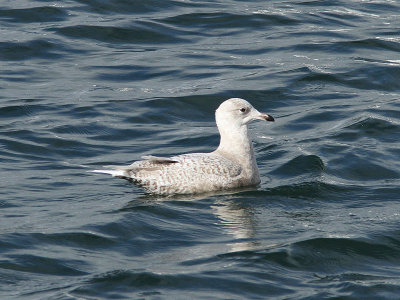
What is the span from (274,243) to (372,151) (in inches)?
144

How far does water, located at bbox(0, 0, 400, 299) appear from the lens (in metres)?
8.38

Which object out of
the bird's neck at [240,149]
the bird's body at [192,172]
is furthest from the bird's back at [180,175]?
the bird's neck at [240,149]

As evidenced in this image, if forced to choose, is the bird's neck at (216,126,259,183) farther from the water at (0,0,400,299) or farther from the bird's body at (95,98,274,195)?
the water at (0,0,400,299)

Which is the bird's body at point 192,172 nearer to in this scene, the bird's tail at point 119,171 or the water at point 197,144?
the bird's tail at point 119,171

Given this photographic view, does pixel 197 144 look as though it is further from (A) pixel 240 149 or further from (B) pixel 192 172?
(B) pixel 192 172

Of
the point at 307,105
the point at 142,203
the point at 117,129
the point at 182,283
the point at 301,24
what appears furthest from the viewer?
the point at 301,24

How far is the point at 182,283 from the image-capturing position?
8.02 m

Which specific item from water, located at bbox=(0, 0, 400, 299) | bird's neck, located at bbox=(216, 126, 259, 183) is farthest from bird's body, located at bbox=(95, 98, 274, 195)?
water, located at bbox=(0, 0, 400, 299)

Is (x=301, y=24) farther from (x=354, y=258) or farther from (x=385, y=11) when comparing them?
(x=354, y=258)

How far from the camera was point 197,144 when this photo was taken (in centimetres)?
1296

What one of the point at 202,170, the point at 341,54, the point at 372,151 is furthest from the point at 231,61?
the point at 202,170

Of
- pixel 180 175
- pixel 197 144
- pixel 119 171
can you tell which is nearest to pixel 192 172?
pixel 180 175

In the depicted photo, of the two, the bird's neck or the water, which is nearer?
the water

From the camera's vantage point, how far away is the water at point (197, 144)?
8375mm
